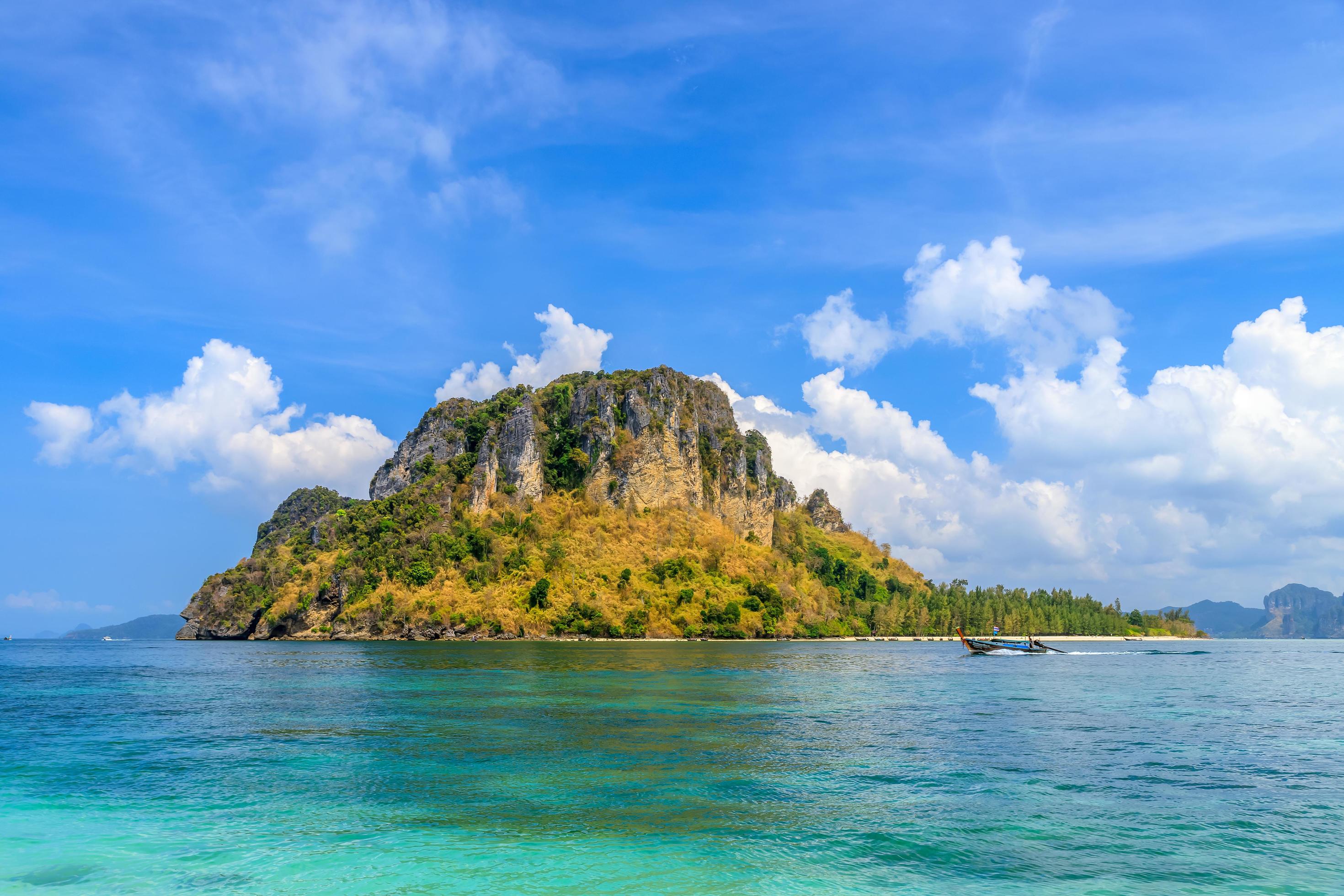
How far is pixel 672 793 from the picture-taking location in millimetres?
22688

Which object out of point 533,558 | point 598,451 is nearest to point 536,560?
point 533,558

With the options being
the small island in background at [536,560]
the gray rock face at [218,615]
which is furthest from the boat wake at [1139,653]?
the gray rock face at [218,615]

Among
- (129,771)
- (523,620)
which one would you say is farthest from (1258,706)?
(523,620)

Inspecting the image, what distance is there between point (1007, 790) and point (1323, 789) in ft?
31.1

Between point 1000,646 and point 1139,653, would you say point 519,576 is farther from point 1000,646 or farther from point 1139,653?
point 1139,653

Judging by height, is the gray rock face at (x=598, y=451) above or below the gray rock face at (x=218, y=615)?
above

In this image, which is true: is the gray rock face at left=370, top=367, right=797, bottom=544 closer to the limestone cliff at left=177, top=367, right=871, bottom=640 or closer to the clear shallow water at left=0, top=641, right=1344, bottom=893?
the limestone cliff at left=177, top=367, right=871, bottom=640

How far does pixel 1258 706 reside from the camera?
1815 inches

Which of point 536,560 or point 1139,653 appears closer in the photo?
point 1139,653

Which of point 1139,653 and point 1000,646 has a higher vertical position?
point 1000,646

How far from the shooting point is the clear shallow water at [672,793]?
16.4 metres

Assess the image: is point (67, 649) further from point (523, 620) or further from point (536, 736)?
point (536, 736)

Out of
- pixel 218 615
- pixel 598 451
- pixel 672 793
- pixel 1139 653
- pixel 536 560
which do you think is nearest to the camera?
pixel 672 793

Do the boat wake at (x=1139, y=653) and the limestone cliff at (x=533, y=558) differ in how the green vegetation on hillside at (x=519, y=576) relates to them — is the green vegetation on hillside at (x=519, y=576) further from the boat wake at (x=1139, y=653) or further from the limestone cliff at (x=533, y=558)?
the boat wake at (x=1139, y=653)
